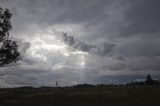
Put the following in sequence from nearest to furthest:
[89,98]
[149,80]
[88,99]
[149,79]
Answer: [88,99], [89,98], [149,80], [149,79]

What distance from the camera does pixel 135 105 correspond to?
36.7 meters

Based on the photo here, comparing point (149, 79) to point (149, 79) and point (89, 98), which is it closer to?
point (149, 79)

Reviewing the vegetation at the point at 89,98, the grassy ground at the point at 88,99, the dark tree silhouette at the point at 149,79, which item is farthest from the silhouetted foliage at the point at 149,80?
the grassy ground at the point at 88,99

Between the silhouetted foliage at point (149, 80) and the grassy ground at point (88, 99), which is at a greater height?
the silhouetted foliage at point (149, 80)

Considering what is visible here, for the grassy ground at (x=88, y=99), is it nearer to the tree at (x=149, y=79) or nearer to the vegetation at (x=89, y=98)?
the vegetation at (x=89, y=98)

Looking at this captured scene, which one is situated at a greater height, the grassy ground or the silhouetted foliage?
the silhouetted foliage

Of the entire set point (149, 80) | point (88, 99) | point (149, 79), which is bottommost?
point (88, 99)

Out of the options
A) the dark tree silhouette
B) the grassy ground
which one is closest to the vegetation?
the grassy ground

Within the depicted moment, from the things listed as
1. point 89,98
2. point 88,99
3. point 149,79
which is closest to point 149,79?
point 149,79

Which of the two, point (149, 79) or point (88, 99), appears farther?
point (149, 79)

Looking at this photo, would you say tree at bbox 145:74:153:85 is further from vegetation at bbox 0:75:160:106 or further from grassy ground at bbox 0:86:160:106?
grassy ground at bbox 0:86:160:106

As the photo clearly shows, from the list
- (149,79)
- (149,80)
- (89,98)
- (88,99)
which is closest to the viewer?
(88,99)

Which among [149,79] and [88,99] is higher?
[149,79]

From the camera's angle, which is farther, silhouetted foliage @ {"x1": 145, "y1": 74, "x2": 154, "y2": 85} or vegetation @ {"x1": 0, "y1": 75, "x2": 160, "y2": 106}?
silhouetted foliage @ {"x1": 145, "y1": 74, "x2": 154, "y2": 85}
